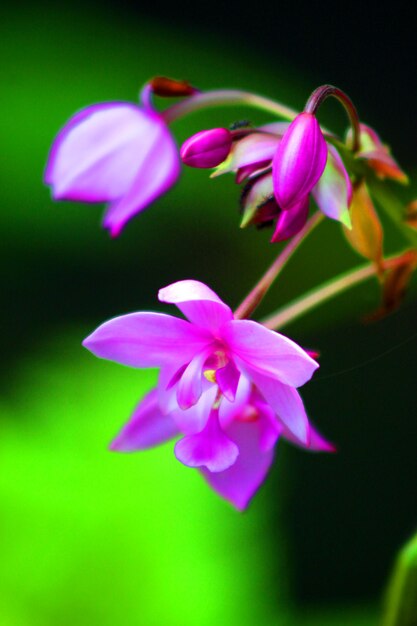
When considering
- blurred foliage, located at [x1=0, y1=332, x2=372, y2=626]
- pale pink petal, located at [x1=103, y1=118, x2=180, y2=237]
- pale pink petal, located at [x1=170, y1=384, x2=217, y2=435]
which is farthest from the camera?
blurred foliage, located at [x1=0, y1=332, x2=372, y2=626]

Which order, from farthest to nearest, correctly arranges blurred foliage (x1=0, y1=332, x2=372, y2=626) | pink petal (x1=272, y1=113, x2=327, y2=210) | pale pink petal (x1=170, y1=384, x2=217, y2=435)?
blurred foliage (x1=0, y1=332, x2=372, y2=626) → pale pink petal (x1=170, y1=384, x2=217, y2=435) → pink petal (x1=272, y1=113, x2=327, y2=210)

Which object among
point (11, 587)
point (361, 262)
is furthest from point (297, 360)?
point (361, 262)

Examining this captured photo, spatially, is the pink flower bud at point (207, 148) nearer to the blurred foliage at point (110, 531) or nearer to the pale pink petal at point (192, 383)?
the pale pink petal at point (192, 383)

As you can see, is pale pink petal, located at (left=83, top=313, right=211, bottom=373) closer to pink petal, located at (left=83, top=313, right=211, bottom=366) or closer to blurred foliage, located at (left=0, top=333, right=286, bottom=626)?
pink petal, located at (left=83, top=313, right=211, bottom=366)

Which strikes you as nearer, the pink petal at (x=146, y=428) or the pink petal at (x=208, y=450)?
the pink petal at (x=208, y=450)

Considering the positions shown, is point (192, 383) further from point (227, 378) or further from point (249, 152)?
point (249, 152)

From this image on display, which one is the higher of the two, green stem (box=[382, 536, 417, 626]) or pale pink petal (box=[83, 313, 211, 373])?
pale pink petal (box=[83, 313, 211, 373])

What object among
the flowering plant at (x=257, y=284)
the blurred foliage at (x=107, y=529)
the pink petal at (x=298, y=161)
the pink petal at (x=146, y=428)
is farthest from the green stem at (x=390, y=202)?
the blurred foliage at (x=107, y=529)

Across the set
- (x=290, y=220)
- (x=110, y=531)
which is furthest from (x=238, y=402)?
(x=110, y=531)

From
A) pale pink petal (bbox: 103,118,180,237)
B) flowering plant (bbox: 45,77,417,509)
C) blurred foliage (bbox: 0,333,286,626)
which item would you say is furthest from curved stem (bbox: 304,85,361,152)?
blurred foliage (bbox: 0,333,286,626)
